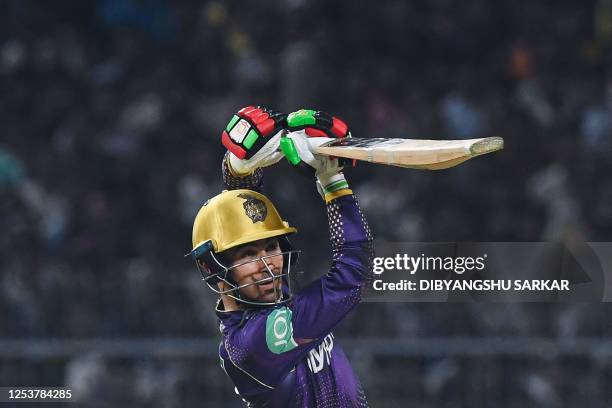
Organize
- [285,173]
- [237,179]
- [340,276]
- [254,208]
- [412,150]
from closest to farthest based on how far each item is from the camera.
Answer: [412,150] < [340,276] < [254,208] < [237,179] < [285,173]

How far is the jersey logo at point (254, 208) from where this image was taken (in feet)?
16.3

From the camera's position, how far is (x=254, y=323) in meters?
4.86

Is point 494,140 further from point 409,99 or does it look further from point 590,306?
point 409,99

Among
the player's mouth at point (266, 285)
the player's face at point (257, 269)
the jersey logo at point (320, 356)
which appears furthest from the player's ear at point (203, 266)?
the jersey logo at point (320, 356)

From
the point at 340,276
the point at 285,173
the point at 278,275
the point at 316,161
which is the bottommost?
the point at 340,276

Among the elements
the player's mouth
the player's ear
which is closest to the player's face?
the player's mouth

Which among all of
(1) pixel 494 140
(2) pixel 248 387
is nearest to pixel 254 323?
(2) pixel 248 387

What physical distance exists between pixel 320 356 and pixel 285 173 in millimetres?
5247

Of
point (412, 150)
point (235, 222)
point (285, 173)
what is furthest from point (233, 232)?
point (285, 173)

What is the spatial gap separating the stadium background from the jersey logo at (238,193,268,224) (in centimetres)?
322

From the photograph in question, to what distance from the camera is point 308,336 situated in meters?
4.77

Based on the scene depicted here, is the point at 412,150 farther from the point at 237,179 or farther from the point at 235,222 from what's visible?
the point at 237,179

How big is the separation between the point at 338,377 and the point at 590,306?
347 cm

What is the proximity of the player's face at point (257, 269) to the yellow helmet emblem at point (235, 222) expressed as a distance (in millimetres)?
49
